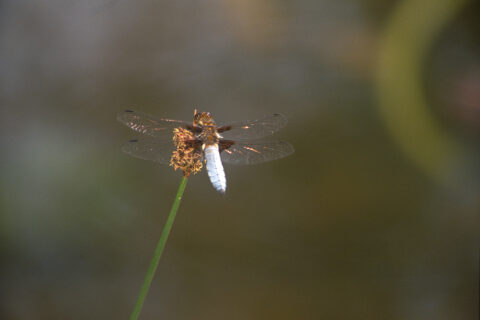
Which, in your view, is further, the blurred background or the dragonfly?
the blurred background

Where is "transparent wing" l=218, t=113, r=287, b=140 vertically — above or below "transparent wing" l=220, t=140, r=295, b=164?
above

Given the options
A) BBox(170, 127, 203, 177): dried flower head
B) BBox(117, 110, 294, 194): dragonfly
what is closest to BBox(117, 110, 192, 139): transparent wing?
BBox(117, 110, 294, 194): dragonfly

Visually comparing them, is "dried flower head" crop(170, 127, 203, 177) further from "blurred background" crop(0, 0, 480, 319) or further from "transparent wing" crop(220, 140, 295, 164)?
"blurred background" crop(0, 0, 480, 319)

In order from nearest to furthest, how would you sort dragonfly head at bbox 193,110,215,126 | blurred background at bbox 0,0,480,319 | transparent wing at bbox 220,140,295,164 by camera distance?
dragonfly head at bbox 193,110,215,126 → transparent wing at bbox 220,140,295,164 → blurred background at bbox 0,0,480,319

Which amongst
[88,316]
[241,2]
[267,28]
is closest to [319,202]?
[267,28]

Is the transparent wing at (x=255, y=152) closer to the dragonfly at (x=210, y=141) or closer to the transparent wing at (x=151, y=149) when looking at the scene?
the dragonfly at (x=210, y=141)

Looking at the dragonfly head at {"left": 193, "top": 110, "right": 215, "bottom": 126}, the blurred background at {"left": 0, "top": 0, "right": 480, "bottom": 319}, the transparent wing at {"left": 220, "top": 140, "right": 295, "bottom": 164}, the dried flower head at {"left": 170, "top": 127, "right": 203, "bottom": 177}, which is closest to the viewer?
the dried flower head at {"left": 170, "top": 127, "right": 203, "bottom": 177}

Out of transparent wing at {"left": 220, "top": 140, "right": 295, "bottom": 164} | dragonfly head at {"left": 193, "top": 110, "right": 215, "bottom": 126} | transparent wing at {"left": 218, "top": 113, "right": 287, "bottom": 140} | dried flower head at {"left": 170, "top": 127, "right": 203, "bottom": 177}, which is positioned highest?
transparent wing at {"left": 218, "top": 113, "right": 287, "bottom": 140}
